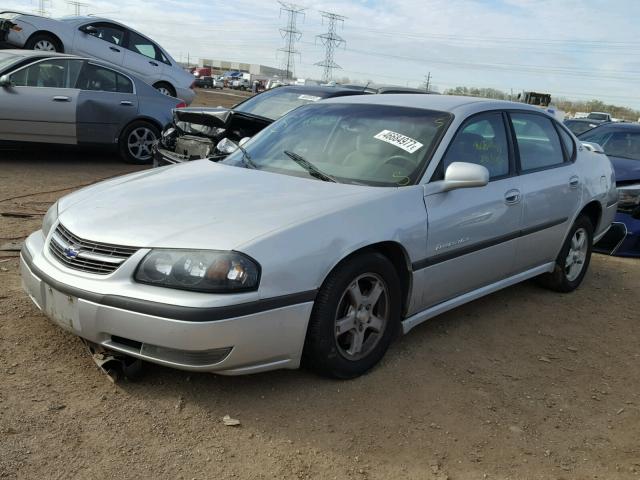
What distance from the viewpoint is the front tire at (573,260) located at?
4.99 m

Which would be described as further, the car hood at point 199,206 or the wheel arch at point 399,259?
the wheel arch at point 399,259

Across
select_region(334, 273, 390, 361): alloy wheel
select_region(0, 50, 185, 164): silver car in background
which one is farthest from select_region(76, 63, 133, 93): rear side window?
select_region(334, 273, 390, 361): alloy wheel

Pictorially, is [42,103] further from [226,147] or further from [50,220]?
[50,220]

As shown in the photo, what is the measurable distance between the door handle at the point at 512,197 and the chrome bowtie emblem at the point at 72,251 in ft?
8.70

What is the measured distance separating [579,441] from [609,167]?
3342 mm

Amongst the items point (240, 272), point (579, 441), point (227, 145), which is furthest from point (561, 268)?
point (240, 272)

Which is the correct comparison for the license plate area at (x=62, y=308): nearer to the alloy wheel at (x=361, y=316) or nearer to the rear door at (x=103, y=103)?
the alloy wheel at (x=361, y=316)

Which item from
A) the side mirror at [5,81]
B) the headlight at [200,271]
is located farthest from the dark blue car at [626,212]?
the side mirror at [5,81]

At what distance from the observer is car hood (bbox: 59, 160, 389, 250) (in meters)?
2.84

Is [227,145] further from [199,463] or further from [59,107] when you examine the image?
[59,107]

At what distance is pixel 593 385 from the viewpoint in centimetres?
357

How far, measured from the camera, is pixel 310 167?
374 cm

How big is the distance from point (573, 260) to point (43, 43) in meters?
10.3

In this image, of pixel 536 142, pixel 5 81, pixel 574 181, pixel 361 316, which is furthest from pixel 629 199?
pixel 5 81
